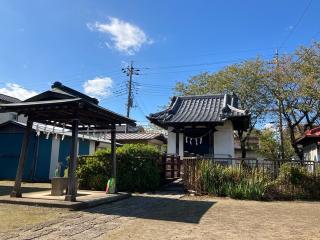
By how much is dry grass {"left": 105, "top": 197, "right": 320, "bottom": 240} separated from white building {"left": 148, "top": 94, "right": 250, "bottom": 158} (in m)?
6.99

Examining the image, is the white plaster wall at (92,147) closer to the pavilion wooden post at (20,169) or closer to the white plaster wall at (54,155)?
the white plaster wall at (54,155)

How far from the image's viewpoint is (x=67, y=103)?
939cm

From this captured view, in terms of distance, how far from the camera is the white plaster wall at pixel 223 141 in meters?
17.3

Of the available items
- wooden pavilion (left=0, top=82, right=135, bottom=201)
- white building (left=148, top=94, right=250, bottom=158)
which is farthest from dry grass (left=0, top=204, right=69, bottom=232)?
white building (left=148, top=94, right=250, bottom=158)

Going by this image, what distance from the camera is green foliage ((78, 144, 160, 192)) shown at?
13625 millimetres

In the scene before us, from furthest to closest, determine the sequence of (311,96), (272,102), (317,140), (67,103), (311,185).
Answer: (272,102)
(311,96)
(317,140)
(311,185)
(67,103)

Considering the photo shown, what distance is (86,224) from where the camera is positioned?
7316 mm

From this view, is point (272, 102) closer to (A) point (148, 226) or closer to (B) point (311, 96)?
(B) point (311, 96)

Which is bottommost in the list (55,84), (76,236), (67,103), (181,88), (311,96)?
(76,236)

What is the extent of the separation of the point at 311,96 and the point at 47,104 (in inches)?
Result: 744

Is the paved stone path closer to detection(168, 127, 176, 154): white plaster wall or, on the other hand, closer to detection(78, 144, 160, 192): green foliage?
detection(78, 144, 160, 192): green foliage

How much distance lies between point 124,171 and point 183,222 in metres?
6.31

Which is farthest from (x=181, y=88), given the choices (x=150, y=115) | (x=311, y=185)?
(x=311, y=185)

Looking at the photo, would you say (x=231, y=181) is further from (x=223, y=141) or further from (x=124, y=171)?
(x=223, y=141)
